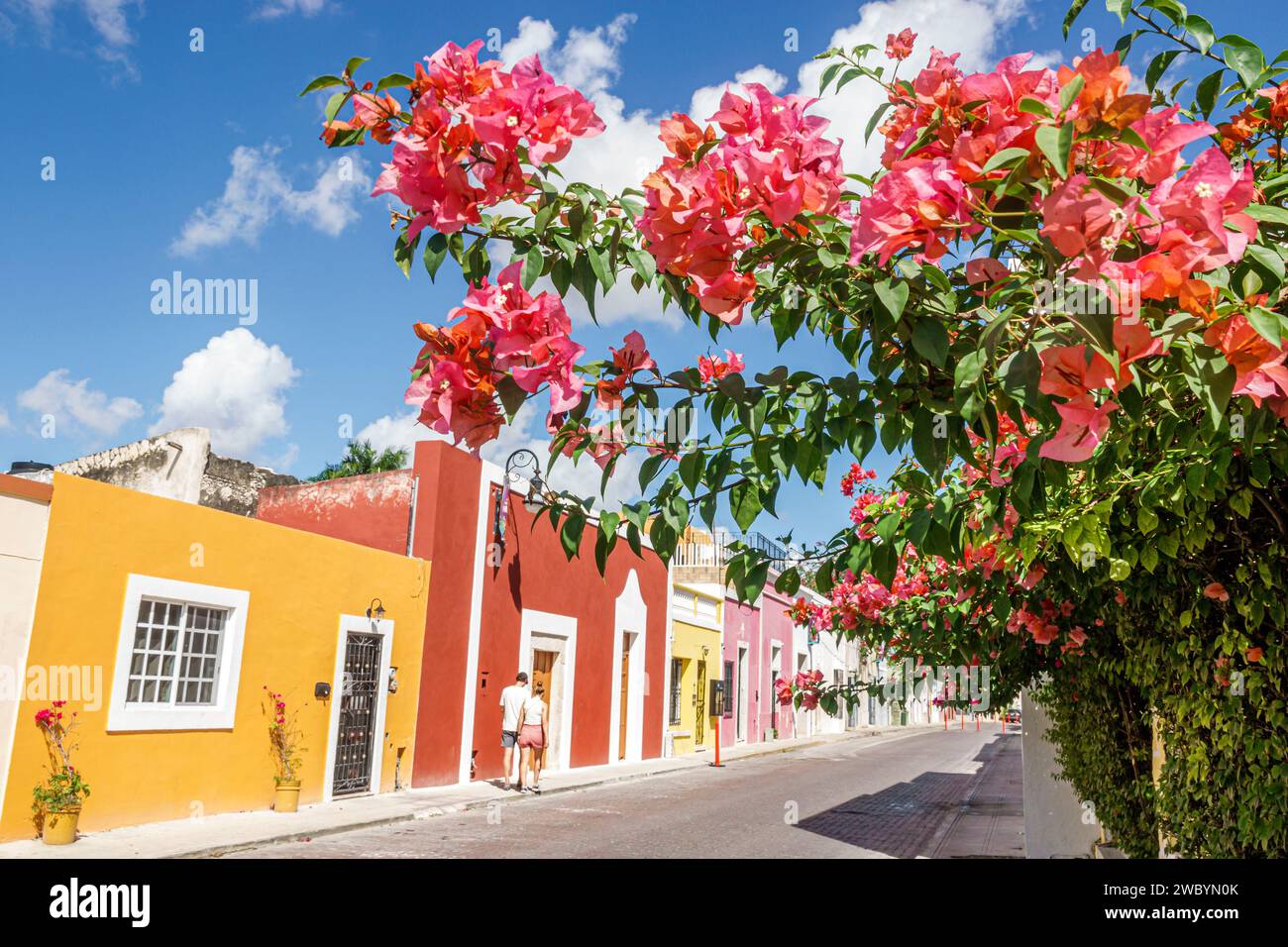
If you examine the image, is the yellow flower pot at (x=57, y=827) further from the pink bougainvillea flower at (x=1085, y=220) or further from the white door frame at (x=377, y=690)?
the pink bougainvillea flower at (x=1085, y=220)

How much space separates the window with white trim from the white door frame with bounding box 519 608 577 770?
6.90 meters

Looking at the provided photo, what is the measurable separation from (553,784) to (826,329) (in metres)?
14.7

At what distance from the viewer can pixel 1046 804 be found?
28.6ft

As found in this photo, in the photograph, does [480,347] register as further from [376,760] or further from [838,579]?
[376,760]

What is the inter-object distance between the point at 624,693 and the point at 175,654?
12404 millimetres

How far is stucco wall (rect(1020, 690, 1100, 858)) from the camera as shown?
715 cm

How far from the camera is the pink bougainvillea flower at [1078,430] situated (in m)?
1.19

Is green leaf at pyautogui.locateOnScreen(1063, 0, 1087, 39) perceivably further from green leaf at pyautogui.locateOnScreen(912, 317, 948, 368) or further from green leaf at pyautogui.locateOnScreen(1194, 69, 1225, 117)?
green leaf at pyautogui.locateOnScreen(912, 317, 948, 368)

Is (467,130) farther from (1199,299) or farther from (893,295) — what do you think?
(1199,299)

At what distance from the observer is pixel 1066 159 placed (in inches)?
42.6

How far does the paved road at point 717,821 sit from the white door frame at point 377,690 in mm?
1831

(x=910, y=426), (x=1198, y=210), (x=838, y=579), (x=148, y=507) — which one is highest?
(x=148, y=507)

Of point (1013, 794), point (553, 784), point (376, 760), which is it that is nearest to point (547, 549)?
point (553, 784)

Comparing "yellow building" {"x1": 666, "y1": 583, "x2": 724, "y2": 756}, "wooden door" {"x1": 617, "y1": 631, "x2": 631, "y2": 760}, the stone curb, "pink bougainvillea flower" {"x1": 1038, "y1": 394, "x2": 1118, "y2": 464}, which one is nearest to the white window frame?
the stone curb
